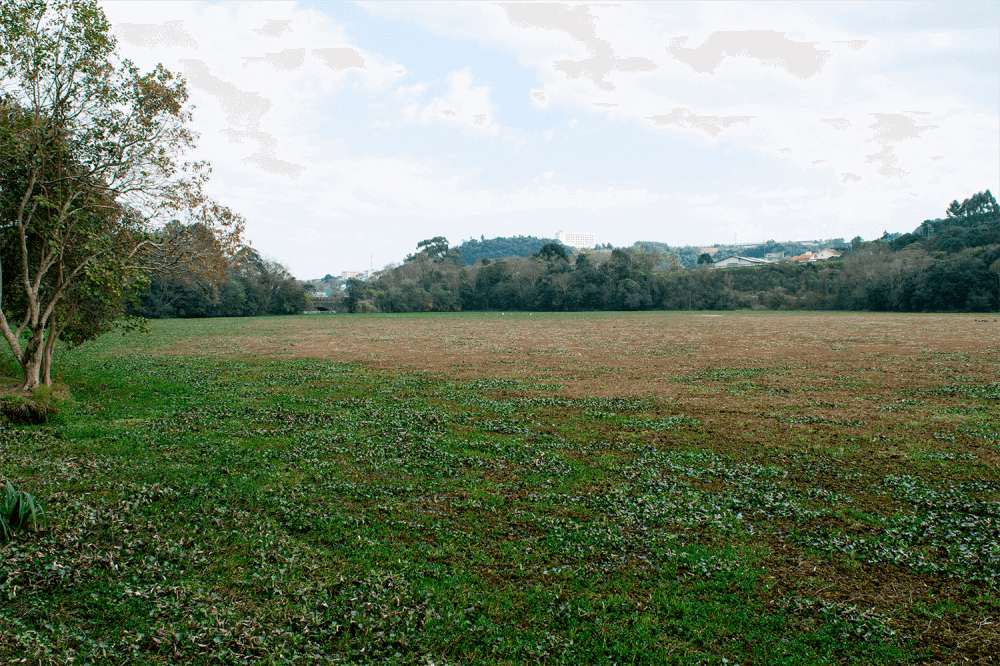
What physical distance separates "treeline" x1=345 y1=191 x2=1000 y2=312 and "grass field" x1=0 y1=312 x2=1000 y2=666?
78772mm

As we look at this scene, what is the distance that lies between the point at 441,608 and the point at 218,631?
6.56 feet

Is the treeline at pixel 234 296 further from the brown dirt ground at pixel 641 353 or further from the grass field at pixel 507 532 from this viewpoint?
the grass field at pixel 507 532

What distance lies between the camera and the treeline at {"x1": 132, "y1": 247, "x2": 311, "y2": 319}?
76.7 meters

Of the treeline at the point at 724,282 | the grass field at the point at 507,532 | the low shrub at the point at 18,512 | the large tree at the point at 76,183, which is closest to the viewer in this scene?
the grass field at the point at 507,532

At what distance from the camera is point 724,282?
328 ft

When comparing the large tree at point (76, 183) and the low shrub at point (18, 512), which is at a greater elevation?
the large tree at point (76, 183)

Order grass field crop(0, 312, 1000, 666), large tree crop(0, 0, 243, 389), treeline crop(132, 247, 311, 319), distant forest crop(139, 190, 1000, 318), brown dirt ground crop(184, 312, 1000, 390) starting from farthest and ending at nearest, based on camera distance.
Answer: treeline crop(132, 247, 311, 319), distant forest crop(139, 190, 1000, 318), brown dirt ground crop(184, 312, 1000, 390), large tree crop(0, 0, 243, 389), grass field crop(0, 312, 1000, 666)

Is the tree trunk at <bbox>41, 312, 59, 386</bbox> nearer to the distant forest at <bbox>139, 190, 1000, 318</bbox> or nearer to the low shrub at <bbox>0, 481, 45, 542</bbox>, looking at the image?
the low shrub at <bbox>0, 481, 45, 542</bbox>

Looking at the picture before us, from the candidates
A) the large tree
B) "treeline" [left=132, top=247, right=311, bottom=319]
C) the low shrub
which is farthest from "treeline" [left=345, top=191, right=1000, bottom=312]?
the low shrub

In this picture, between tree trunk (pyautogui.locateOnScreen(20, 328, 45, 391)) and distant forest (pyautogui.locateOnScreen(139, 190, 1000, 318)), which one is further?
distant forest (pyautogui.locateOnScreen(139, 190, 1000, 318))

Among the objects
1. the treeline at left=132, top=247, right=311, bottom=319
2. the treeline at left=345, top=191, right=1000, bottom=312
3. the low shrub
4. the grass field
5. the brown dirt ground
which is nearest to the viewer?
the grass field

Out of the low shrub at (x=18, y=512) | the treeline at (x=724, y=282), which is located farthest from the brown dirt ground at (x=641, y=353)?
the treeline at (x=724, y=282)

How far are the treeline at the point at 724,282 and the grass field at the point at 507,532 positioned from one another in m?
78.8

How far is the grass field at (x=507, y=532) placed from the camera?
499 centimetres
